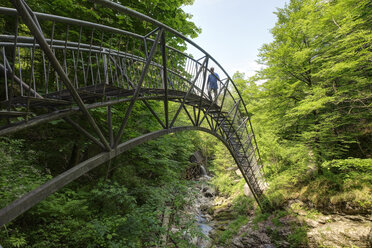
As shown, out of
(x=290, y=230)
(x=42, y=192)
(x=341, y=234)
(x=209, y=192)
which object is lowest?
(x=209, y=192)

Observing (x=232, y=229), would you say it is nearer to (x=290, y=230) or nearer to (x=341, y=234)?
(x=290, y=230)

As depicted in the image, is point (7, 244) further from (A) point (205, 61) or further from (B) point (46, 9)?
(A) point (205, 61)

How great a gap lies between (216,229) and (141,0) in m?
12.5

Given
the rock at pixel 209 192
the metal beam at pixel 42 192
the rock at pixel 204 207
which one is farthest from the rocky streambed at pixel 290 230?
the rock at pixel 209 192

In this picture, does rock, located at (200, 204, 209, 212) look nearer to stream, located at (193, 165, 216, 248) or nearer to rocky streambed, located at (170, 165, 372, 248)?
stream, located at (193, 165, 216, 248)

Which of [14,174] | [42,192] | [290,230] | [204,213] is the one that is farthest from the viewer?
[204,213]

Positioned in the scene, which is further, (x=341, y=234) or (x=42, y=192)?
(x=341, y=234)

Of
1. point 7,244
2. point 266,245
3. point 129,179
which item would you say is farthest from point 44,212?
point 266,245

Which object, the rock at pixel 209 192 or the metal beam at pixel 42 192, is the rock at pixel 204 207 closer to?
the rock at pixel 209 192

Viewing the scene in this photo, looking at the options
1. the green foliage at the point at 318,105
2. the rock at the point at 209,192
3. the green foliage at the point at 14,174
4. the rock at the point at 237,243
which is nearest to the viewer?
the green foliage at the point at 14,174

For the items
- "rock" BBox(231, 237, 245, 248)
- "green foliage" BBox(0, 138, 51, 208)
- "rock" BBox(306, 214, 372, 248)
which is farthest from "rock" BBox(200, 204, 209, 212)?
"green foliage" BBox(0, 138, 51, 208)

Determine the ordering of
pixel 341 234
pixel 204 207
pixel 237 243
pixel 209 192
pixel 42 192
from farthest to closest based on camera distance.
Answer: pixel 209 192, pixel 204 207, pixel 237 243, pixel 341 234, pixel 42 192

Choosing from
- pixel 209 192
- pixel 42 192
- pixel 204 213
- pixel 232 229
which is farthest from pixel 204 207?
pixel 42 192

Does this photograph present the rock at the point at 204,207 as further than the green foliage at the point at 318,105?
Yes
